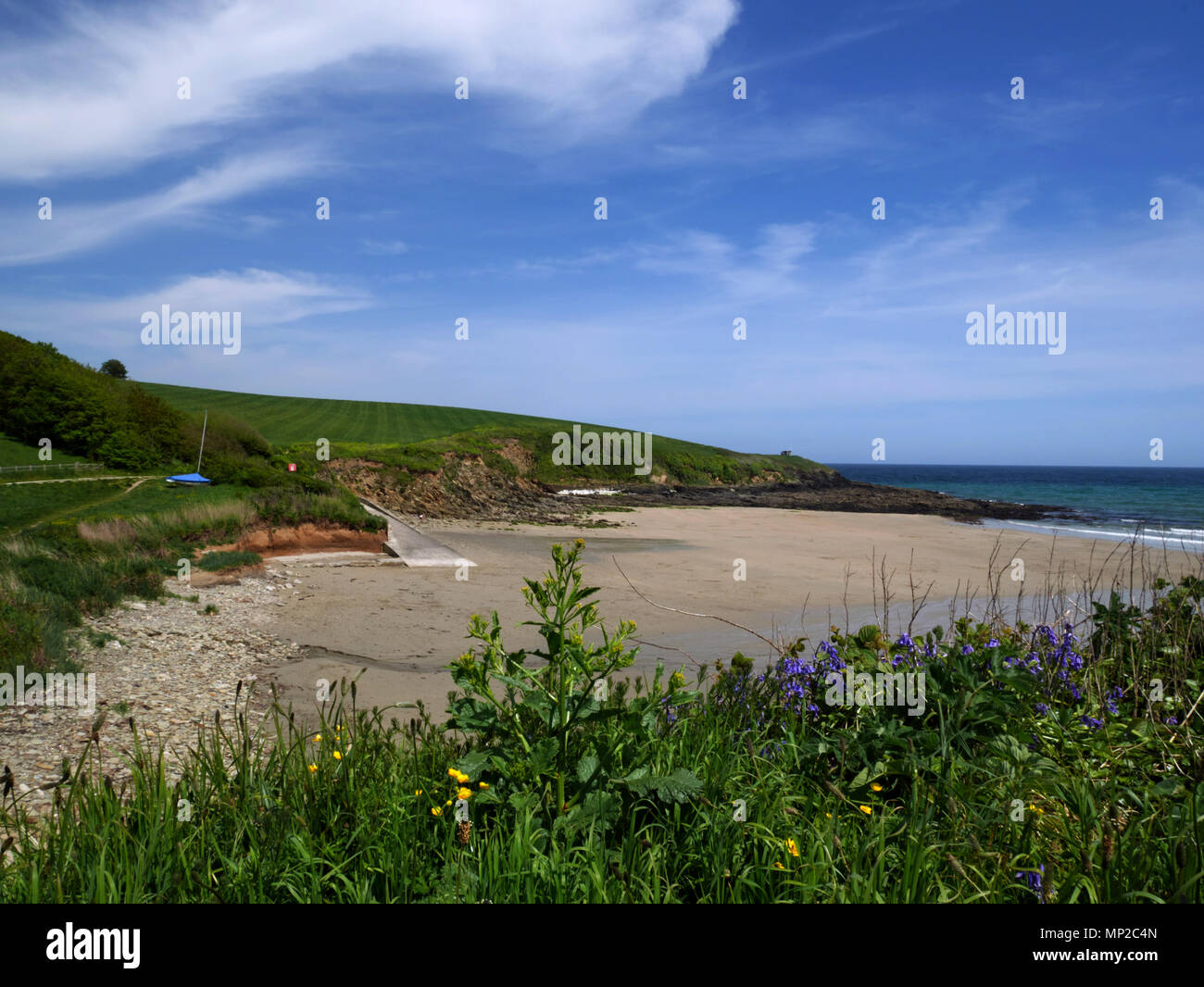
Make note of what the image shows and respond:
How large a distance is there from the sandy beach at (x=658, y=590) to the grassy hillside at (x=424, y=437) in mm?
14387

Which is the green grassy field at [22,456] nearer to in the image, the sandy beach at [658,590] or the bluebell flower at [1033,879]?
the sandy beach at [658,590]

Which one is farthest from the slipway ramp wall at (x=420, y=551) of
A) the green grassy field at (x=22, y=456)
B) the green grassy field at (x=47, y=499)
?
the green grassy field at (x=22, y=456)

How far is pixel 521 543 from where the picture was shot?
81.9 feet

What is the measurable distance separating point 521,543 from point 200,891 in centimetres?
2262

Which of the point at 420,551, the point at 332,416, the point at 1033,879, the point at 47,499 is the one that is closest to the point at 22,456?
the point at 47,499

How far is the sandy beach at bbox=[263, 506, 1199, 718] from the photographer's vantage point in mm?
9484

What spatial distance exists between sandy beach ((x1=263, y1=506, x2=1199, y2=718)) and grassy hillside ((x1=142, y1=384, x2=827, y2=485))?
14.4 m

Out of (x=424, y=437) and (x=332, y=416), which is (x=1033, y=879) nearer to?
(x=424, y=437)

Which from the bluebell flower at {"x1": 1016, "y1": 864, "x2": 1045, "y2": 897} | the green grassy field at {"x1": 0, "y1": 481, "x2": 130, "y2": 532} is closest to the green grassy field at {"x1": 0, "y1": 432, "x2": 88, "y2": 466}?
the green grassy field at {"x1": 0, "y1": 481, "x2": 130, "y2": 532}

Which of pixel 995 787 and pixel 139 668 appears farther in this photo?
pixel 139 668

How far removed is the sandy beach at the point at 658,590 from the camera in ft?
31.1

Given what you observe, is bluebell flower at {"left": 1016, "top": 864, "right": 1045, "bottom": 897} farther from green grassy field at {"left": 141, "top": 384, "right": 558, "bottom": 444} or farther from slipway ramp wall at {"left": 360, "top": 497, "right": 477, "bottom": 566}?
green grassy field at {"left": 141, "top": 384, "right": 558, "bottom": 444}
